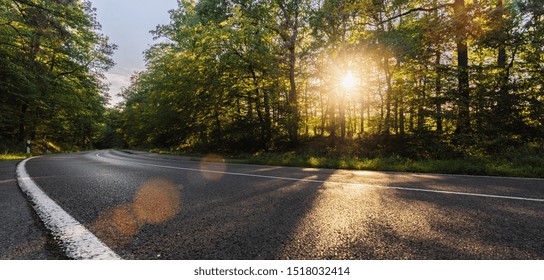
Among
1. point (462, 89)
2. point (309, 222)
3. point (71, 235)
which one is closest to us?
point (71, 235)

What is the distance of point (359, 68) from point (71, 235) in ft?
54.4

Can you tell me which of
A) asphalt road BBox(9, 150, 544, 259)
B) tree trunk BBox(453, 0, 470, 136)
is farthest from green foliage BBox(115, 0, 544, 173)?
asphalt road BBox(9, 150, 544, 259)

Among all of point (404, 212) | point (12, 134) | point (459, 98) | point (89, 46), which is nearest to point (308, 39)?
point (459, 98)

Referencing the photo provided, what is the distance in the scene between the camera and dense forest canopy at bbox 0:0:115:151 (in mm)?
10469

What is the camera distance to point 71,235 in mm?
1843

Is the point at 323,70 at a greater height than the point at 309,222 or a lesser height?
greater

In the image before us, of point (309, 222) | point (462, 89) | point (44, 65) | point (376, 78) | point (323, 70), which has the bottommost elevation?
point (309, 222)

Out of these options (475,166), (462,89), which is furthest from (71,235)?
(462,89)

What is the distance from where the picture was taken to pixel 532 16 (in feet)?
29.7

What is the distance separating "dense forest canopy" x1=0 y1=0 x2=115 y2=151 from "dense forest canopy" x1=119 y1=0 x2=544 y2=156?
609cm

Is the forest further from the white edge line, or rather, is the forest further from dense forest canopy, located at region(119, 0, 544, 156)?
the white edge line

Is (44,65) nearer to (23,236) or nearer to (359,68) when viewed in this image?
(23,236)

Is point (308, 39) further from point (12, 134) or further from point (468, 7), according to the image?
point (12, 134)

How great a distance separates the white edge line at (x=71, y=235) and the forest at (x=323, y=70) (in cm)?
982
